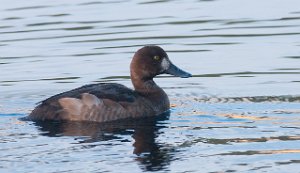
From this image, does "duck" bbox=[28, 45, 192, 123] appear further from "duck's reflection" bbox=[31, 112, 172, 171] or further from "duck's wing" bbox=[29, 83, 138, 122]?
"duck's reflection" bbox=[31, 112, 172, 171]

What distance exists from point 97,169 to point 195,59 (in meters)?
7.06

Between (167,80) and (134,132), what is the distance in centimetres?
377

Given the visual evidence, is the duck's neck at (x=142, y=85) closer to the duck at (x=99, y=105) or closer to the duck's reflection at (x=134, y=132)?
the duck at (x=99, y=105)

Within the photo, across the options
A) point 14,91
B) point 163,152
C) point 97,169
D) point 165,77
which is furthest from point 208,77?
point 97,169

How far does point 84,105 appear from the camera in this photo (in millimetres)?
13930

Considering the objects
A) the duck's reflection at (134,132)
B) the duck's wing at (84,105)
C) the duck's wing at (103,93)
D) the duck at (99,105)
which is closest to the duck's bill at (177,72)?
the duck at (99,105)

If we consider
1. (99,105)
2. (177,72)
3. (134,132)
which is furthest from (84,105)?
(177,72)

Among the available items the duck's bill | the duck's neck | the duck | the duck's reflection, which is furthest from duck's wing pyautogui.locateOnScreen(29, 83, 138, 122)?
the duck's bill

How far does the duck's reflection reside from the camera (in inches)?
452

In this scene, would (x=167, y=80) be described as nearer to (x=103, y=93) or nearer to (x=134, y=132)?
(x=103, y=93)

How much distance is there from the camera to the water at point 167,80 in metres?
11.4

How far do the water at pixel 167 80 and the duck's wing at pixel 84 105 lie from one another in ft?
0.82

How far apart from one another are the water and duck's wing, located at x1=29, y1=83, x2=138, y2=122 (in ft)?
0.82

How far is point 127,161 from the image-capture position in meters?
11.2
